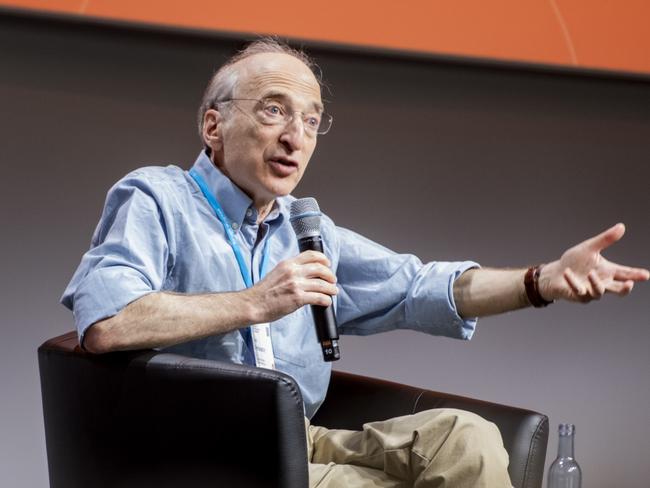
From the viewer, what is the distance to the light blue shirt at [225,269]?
183cm

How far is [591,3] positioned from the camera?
292 cm

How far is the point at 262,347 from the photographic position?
1951mm

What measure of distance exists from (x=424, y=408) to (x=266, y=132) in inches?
27.8

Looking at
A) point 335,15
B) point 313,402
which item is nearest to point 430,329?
point 313,402

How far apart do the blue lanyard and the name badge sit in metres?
0.10

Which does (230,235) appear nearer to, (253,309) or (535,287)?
(253,309)

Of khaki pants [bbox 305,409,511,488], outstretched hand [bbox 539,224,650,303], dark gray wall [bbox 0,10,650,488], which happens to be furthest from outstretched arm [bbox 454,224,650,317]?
dark gray wall [bbox 0,10,650,488]

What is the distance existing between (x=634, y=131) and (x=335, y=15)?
55.1 inches

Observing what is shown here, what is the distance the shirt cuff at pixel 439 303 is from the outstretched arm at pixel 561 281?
2 cm

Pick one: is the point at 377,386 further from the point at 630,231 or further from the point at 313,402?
the point at 630,231

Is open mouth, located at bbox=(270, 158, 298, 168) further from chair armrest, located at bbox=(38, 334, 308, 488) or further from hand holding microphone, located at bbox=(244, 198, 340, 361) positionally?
chair armrest, located at bbox=(38, 334, 308, 488)

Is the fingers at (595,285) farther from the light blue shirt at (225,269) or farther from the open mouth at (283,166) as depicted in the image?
the open mouth at (283,166)

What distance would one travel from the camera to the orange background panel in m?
2.60

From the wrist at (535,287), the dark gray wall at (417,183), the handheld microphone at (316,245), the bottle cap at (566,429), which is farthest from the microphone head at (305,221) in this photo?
the dark gray wall at (417,183)
